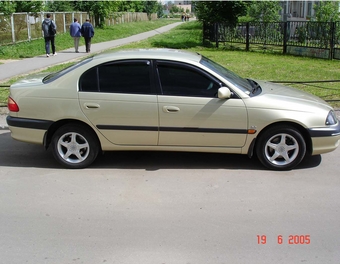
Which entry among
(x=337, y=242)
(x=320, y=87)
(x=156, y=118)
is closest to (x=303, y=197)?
(x=337, y=242)

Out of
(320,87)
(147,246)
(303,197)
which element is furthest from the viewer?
(320,87)

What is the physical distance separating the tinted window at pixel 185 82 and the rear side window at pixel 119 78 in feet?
0.74

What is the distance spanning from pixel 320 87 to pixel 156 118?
20.2 feet

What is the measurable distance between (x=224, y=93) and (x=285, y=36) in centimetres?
1611

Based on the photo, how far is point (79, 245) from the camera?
3885 mm

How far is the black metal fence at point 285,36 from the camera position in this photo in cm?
1795

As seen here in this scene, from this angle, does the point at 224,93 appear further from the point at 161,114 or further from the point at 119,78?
the point at 119,78

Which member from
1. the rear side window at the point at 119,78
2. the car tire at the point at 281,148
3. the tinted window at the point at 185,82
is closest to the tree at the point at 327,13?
the car tire at the point at 281,148

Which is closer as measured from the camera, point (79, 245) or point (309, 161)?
point (79, 245)

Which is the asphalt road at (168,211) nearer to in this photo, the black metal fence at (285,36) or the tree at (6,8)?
the black metal fence at (285,36)

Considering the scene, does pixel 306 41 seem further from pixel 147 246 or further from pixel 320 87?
pixel 147 246

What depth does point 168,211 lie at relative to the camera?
4.56 metres

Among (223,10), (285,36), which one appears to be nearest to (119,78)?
(285,36)

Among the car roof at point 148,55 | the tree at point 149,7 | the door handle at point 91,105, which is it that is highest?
the tree at point 149,7
